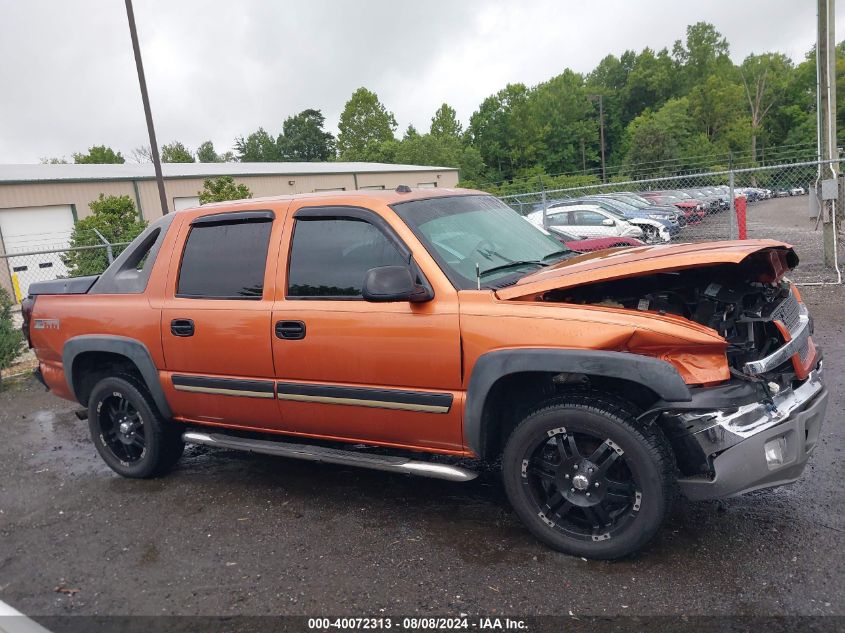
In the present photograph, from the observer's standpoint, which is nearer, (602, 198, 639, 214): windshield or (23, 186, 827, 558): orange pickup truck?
(23, 186, 827, 558): orange pickup truck

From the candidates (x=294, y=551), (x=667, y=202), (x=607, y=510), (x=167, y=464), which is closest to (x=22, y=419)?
(x=167, y=464)

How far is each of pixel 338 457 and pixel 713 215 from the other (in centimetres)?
1457

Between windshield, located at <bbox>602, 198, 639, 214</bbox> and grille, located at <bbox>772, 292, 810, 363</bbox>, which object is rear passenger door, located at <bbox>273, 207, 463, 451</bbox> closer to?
grille, located at <bbox>772, 292, 810, 363</bbox>

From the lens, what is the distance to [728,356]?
318 cm

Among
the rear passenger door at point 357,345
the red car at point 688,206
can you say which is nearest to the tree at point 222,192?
the red car at point 688,206

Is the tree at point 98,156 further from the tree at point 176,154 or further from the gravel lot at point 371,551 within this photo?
the gravel lot at point 371,551

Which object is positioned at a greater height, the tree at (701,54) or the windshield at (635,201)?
the tree at (701,54)

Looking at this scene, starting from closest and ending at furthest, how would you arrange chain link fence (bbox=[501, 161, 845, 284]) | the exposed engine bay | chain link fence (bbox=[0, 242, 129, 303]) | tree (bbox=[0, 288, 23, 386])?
the exposed engine bay < tree (bbox=[0, 288, 23, 386]) < chain link fence (bbox=[501, 161, 845, 284]) < chain link fence (bbox=[0, 242, 129, 303])

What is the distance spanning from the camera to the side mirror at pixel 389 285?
3.27 meters

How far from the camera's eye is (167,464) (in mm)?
4773

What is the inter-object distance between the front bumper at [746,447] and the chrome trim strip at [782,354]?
0.17 meters

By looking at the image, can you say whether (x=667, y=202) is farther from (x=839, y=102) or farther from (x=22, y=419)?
(x=839, y=102)

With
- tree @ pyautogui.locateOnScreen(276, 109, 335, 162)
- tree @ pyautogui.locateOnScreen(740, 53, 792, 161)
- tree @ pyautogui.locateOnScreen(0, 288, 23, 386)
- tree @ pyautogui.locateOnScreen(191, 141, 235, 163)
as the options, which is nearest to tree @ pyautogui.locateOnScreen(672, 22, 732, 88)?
tree @ pyautogui.locateOnScreen(740, 53, 792, 161)

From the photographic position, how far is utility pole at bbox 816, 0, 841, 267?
422 inches
